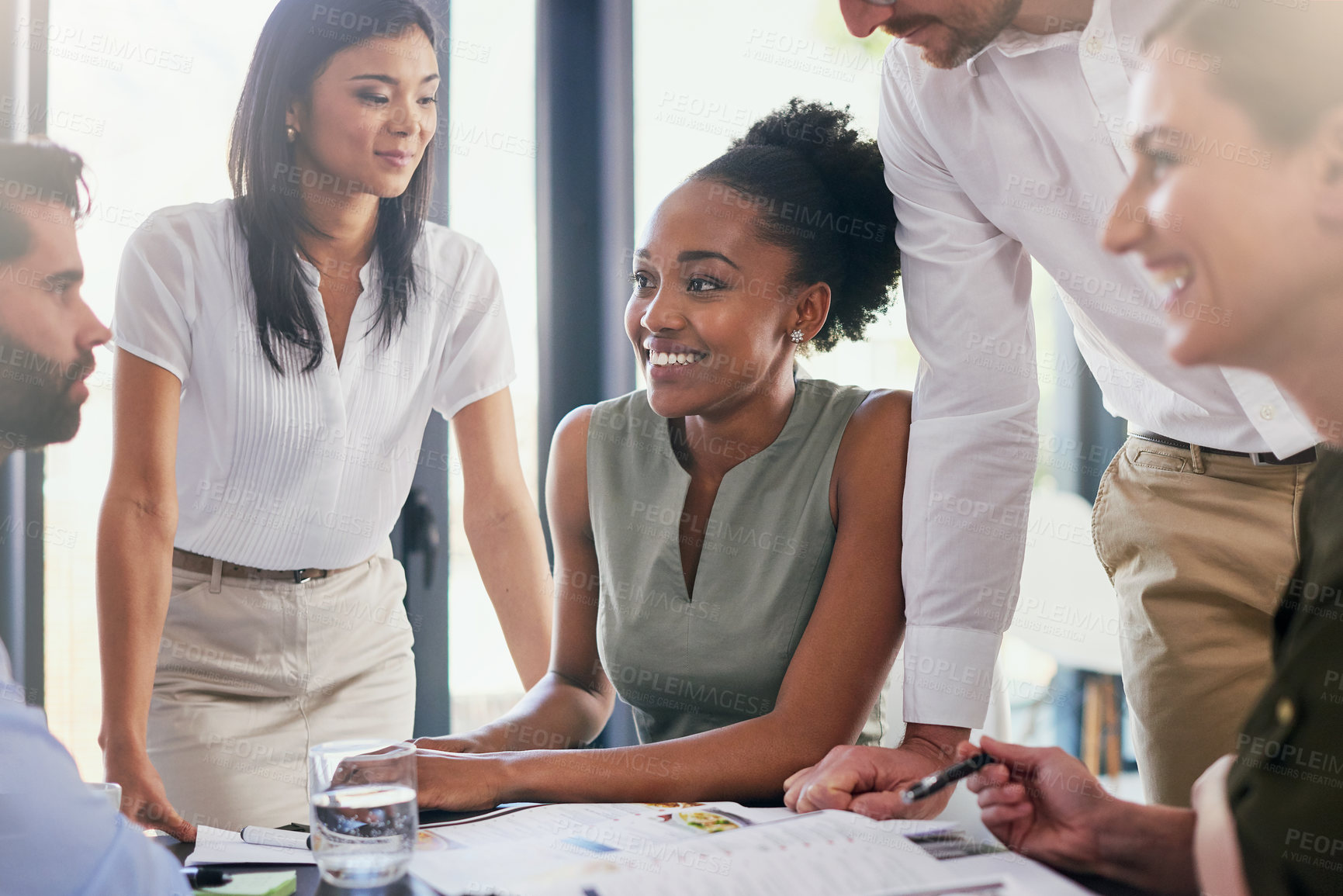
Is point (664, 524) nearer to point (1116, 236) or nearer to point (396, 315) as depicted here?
point (396, 315)

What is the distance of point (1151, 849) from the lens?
82 centimetres

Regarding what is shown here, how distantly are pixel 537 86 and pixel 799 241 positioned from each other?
1.32 metres

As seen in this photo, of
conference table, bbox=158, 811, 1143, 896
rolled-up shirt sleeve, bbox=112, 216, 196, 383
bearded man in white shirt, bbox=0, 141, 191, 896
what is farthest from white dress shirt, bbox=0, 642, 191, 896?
rolled-up shirt sleeve, bbox=112, 216, 196, 383

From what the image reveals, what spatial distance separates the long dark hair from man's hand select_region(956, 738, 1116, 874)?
4.23ft

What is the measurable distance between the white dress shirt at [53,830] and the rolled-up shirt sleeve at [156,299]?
94 centimetres

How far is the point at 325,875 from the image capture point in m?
0.85

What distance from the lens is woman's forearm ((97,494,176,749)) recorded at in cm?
147

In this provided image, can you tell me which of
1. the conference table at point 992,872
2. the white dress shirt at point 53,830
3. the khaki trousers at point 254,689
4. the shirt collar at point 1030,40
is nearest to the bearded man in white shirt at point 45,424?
the white dress shirt at point 53,830

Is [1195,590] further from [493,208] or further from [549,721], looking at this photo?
[493,208]

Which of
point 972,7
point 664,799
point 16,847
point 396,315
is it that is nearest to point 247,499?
point 396,315

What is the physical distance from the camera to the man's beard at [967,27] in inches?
49.6

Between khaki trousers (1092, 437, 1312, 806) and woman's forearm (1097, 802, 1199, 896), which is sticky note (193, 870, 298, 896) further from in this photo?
khaki trousers (1092, 437, 1312, 806)

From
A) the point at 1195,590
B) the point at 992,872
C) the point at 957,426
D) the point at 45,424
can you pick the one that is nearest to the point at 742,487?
the point at 957,426

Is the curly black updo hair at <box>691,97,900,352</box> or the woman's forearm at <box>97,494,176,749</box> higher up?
the curly black updo hair at <box>691,97,900,352</box>
